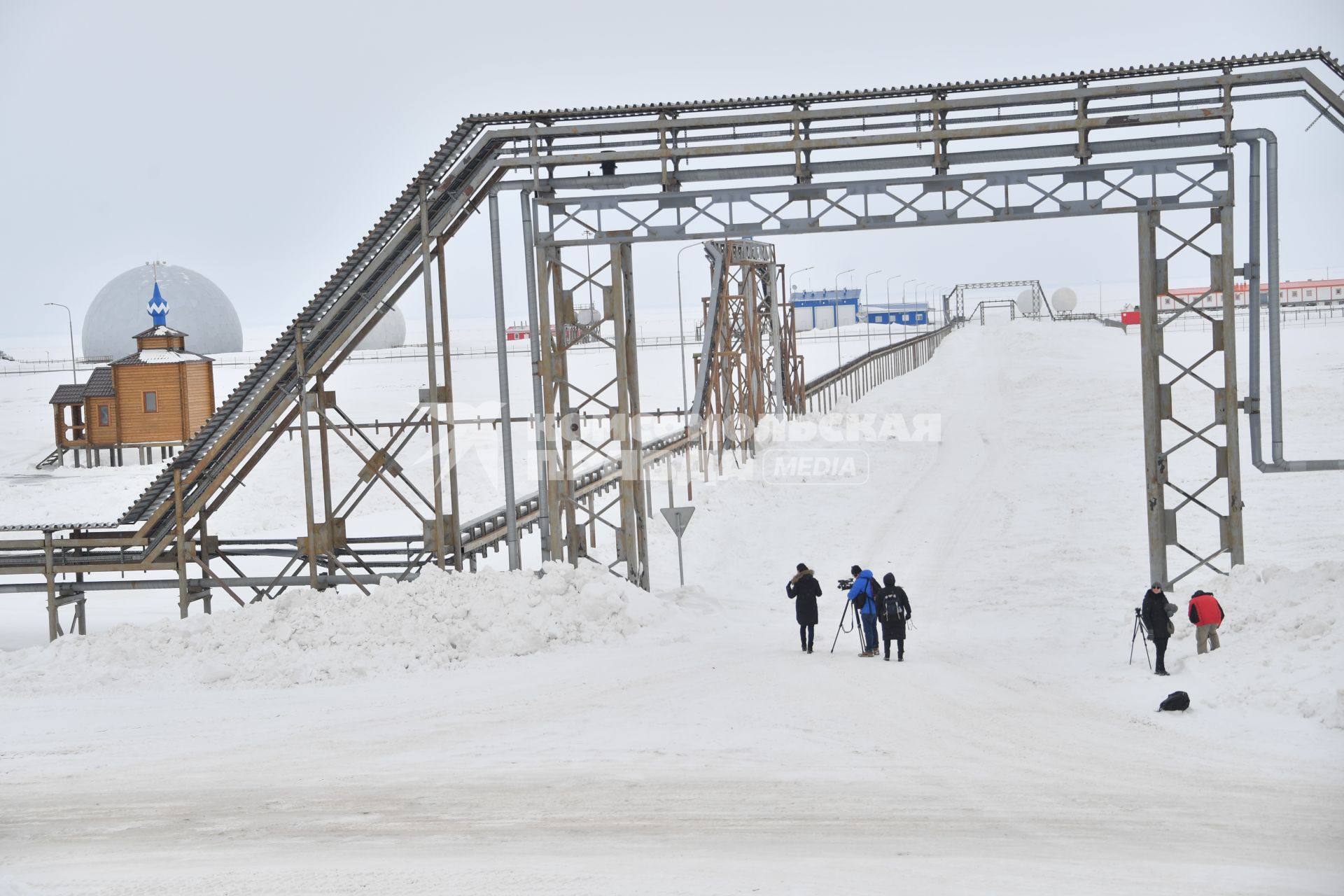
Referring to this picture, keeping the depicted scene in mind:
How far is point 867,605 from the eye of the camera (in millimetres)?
17438

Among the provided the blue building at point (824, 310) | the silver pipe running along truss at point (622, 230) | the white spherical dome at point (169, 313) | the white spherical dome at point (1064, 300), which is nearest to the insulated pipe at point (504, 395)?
the silver pipe running along truss at point (622, 230)

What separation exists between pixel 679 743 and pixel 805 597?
4.73 metres

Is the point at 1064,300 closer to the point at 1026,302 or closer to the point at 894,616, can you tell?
the point at 1026,302

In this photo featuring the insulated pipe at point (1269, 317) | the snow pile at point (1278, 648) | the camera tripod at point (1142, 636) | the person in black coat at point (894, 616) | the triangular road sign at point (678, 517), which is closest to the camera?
the snow pile at point (1278, 648)

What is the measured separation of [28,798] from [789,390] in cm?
3958

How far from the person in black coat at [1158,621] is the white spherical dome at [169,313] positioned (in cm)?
7235

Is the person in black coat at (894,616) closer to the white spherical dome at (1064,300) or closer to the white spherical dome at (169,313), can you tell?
the white spherical dome at (169,313)

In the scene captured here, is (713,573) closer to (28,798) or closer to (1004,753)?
(1004,753)

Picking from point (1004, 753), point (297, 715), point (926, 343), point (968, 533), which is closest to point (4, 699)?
point (297, 715)

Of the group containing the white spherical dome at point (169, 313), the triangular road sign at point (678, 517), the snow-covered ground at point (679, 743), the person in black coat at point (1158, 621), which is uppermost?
the white spherical dome at point (169, 313)

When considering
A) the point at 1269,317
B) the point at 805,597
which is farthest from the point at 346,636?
the point at 1269,317

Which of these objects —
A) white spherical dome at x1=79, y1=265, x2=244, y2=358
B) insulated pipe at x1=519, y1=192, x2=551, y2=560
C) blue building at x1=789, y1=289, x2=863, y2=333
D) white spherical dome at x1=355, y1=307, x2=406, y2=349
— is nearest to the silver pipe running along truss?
insulated pipe at x1=519, y1=192, x2=551, y2=560

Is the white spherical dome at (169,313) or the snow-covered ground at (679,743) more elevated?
the white spherical dome at (169,313)

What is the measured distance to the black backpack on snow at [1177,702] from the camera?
46.0ft
